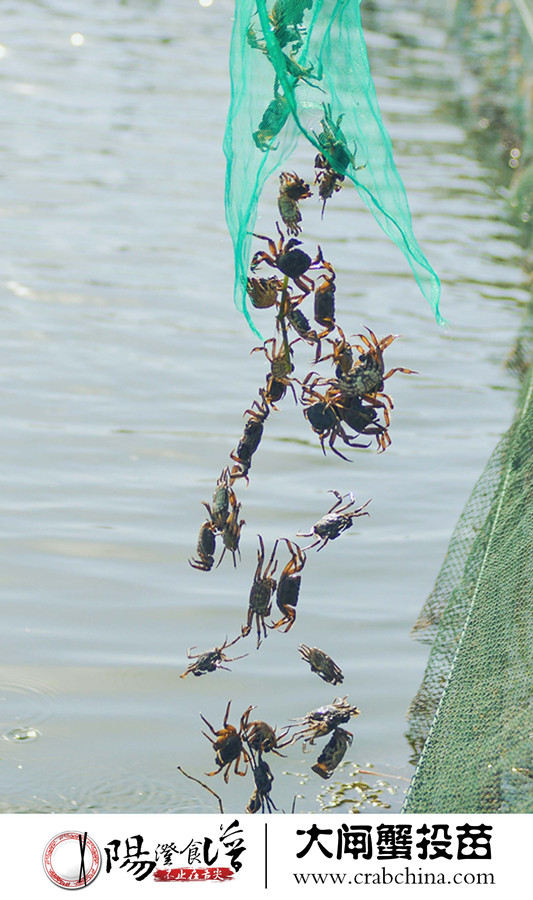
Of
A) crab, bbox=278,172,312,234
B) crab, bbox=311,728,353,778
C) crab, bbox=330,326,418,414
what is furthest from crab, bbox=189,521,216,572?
crab, bbox=278,172,312,234

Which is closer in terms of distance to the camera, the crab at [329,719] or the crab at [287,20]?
the crab at [287,20]

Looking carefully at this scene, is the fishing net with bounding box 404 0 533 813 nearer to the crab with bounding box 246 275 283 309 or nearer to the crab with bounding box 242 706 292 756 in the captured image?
the crab with bounding box 242 706 292 756

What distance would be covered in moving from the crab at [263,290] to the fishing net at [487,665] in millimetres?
1391

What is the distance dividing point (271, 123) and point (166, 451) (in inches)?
158

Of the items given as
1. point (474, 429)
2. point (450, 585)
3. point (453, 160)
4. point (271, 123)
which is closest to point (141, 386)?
point (474, 429)

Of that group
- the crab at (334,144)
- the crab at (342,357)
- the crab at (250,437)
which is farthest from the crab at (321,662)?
the crab at (334,144)

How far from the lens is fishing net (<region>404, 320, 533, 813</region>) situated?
3.31 m

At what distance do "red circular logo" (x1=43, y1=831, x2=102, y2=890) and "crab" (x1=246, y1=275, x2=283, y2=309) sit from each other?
1251 mm

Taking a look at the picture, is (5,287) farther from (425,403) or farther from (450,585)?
(450,585)

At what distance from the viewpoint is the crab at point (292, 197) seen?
2.64 m

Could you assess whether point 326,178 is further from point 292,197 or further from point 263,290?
point 263,290

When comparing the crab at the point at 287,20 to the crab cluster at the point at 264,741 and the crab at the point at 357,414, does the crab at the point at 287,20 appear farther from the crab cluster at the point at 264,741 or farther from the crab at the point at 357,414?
the crab cluster at the point at 264,741

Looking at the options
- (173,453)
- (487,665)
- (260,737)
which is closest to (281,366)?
(260,737)

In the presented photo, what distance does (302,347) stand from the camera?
816 centimetres
